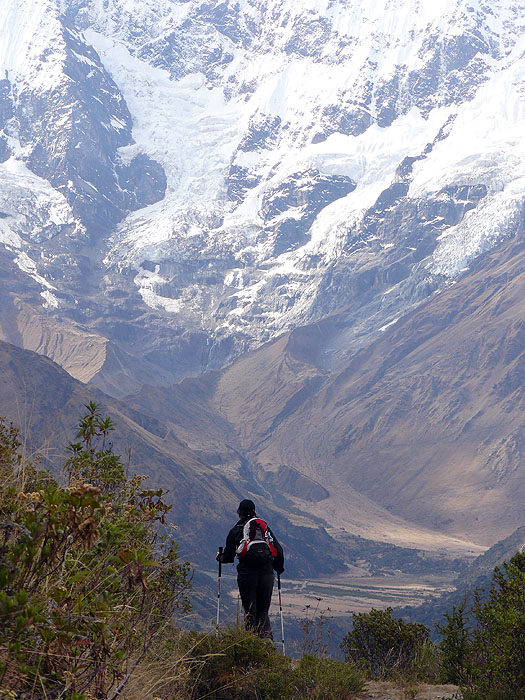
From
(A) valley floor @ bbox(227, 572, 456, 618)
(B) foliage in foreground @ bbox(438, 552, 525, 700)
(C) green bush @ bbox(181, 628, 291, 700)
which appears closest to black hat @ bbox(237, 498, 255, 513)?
(C) green bush @ bbox(181, 628, 291, 700)

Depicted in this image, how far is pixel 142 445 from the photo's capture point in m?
184

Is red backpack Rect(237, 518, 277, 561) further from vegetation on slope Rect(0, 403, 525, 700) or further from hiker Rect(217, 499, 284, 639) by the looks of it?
vegetation on slope Rect(0, 403, 525, 700)

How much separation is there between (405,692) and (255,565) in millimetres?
2616

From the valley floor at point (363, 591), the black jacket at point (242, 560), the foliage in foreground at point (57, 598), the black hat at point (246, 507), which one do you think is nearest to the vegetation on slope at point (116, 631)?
the foliage in foreground at point (57, 598)

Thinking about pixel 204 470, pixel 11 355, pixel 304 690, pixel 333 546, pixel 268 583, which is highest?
pixel 11 355

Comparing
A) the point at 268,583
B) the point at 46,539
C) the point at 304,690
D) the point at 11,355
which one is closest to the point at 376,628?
the point at 268,583

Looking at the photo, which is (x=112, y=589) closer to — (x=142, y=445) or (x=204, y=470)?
(x=142, y=445)

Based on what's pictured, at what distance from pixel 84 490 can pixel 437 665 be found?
10297 mm

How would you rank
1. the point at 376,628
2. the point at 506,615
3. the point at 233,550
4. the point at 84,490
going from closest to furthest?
the point at 84,490 < the point at 506,615 < the point at 233,550 < the point at 376,628

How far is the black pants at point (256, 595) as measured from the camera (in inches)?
444

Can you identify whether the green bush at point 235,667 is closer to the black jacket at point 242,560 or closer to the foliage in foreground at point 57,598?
the black jacket at point 242,560

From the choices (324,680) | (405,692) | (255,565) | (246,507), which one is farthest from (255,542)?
(405,692)

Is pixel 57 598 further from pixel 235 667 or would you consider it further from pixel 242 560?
pixel 242 560

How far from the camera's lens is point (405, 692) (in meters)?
10.7
